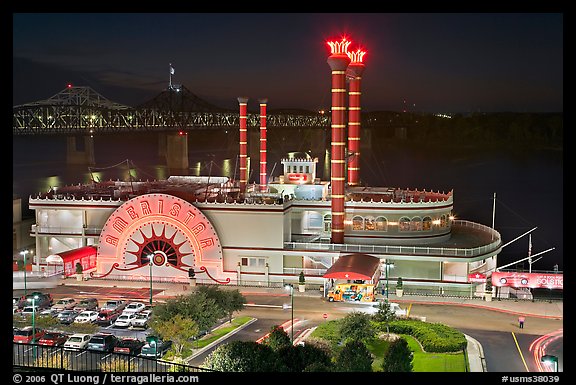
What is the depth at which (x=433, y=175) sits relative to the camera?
14838 centimetres

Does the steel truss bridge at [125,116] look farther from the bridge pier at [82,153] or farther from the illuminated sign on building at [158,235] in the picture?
the illuminated sign on building at [158,235]

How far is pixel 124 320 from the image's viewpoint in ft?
109

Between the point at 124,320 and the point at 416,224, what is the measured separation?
19142 mm

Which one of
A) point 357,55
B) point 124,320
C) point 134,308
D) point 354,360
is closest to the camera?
point 354,360

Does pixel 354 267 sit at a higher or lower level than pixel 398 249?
lower

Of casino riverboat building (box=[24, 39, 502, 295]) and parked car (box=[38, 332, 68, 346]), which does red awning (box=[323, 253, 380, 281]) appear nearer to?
casino riverboat building (box=[24, 39, 502, 295])

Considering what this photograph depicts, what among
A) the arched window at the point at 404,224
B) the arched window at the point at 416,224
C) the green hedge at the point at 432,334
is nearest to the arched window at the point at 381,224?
the arched window at the point at 404,224

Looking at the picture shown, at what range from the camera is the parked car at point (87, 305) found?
119 feet

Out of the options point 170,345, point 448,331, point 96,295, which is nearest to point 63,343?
point 170,345

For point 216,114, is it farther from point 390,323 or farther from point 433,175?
point 390,323

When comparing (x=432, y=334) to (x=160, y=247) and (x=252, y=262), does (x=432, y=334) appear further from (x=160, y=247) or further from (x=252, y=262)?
(x=160, y=247)

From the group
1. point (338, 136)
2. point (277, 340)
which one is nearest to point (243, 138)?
point (338, 136)
